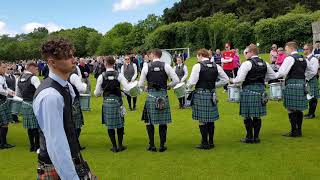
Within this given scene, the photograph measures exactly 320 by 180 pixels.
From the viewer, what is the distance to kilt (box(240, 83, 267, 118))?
281 inches

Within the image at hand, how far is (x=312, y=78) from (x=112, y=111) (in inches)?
176

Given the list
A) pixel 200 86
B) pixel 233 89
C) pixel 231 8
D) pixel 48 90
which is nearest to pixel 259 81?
pixel 233 89

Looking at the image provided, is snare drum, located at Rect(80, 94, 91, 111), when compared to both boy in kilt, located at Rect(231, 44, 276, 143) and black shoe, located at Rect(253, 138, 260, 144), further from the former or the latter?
black shoe, located at Rect(253, 138, 260, 144)

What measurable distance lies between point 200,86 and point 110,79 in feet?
4.87

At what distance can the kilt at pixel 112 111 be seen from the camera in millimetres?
6914

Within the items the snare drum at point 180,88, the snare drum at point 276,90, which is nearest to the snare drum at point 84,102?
the snare drum at point 180,88

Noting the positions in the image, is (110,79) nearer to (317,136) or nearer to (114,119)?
(114,119)

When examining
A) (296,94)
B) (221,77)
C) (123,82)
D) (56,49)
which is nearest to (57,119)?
(56,49)

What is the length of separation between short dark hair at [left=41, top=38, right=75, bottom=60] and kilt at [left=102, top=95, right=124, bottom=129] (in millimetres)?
4336

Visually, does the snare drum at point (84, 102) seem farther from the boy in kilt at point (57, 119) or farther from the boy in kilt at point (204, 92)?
the boy in kilt at point (57, 119)

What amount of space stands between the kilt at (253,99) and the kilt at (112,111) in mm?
2130

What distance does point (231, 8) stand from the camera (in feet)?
212

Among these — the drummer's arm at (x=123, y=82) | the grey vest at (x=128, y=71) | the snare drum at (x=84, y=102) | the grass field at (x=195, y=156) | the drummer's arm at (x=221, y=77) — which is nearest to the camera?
the grass field at (x=195, y=156)

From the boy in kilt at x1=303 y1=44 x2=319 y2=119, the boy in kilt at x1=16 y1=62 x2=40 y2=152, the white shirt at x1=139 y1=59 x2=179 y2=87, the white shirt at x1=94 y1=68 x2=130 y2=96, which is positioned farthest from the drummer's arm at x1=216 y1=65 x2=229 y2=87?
the boy in kilt at x1=16 y1=62 x2=40 y2=152
